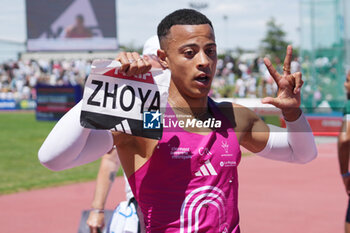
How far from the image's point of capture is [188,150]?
2354 mm

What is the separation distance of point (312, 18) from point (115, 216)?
15129 mm

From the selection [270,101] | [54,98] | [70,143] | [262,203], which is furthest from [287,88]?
[54,98]

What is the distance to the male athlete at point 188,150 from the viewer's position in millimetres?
2332

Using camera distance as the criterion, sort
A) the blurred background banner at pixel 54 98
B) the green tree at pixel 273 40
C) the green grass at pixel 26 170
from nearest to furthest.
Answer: the green grass at pixel 26 170 < the blurred background banner at pixel 54 98 < the green tree at pixel 273 40

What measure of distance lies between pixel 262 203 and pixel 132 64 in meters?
6.25

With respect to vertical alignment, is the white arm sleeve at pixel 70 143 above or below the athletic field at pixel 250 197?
above

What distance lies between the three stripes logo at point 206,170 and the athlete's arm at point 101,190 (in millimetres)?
1687

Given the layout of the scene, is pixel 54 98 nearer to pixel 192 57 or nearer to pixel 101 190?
pixel 101 190

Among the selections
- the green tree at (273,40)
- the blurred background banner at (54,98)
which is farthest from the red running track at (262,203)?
the green tree at (273,40)

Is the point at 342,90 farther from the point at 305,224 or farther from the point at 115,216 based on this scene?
the point at 115,216

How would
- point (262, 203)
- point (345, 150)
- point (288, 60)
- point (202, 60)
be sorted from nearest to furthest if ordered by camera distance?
point (202, 60) < point (288, 60) < point (345, 150) < point (262, 203)

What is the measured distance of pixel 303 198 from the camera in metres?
8.28

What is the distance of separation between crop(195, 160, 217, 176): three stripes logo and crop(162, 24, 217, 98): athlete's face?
31cm

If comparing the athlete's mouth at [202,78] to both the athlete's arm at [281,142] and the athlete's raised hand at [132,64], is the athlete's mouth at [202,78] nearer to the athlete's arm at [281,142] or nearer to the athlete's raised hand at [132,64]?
the athlete's raised hand at [132,64]
